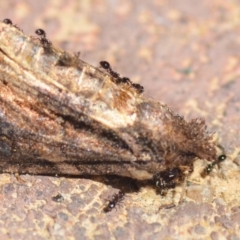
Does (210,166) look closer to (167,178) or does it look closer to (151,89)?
(167,178)

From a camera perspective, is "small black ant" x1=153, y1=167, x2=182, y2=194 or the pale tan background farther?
"small black ant" x1=153, y1=167, x2=182, y2=194

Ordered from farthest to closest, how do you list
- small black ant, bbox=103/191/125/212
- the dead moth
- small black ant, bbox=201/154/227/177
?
small black ant, bbox=201/154/227/177 → small black ant, bbox=103/191/125/212 → the dead moth

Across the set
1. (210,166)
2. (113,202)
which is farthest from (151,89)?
(113,202)

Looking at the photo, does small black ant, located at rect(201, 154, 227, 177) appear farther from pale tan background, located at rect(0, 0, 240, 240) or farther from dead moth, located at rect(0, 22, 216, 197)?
dead moth, located at rect(0, 22, 216, 197)

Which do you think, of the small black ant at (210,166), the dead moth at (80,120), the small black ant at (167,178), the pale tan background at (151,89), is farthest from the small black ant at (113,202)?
the small black ant at (210,166)

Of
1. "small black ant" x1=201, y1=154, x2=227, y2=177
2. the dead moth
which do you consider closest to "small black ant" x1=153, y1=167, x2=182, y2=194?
the dead moth

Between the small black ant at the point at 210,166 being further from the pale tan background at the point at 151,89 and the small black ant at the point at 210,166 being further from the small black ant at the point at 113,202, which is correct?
the small black ant at the point at 113,202
